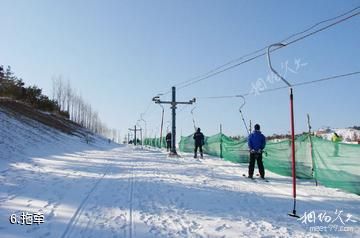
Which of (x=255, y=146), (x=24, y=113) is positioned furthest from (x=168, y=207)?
(x=24, y=113)

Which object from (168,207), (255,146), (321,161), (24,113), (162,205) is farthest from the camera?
(24,113)

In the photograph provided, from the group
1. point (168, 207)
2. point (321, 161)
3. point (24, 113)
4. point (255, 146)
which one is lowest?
point (168, 207)

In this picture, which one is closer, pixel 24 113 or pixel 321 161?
pixel 321 161

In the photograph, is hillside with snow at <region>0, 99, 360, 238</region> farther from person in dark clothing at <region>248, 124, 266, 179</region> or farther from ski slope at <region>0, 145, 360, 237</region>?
person in dark clothing at <region>248, 124, 266, 179</region>

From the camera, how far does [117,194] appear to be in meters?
10.3

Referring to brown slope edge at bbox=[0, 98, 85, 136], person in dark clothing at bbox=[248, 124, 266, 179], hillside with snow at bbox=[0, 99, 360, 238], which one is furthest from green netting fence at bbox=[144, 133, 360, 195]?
brown slope edge at bbox=[0, 98, 85, 136]

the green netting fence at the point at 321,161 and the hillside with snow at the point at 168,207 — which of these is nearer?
the hillside with snow at the point at 168,207

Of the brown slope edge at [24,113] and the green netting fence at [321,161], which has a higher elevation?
the brown slope edge at [24,113]

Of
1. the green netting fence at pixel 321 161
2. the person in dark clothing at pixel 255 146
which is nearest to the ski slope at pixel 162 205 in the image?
the green netting fence at pixel 321 161

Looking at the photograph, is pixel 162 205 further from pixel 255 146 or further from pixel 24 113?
pixel 24 113

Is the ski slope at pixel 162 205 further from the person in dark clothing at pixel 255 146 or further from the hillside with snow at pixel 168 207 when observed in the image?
the person in dark clothing at pixel 255 146

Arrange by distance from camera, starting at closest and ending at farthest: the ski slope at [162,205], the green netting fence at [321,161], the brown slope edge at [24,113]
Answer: the ski slope at [162,205]
the green netting fence at [321,161]
the brown slope edge at [24,113]

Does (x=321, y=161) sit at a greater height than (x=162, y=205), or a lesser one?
greater

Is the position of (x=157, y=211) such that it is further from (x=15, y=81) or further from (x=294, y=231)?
(x=15, y=81)
